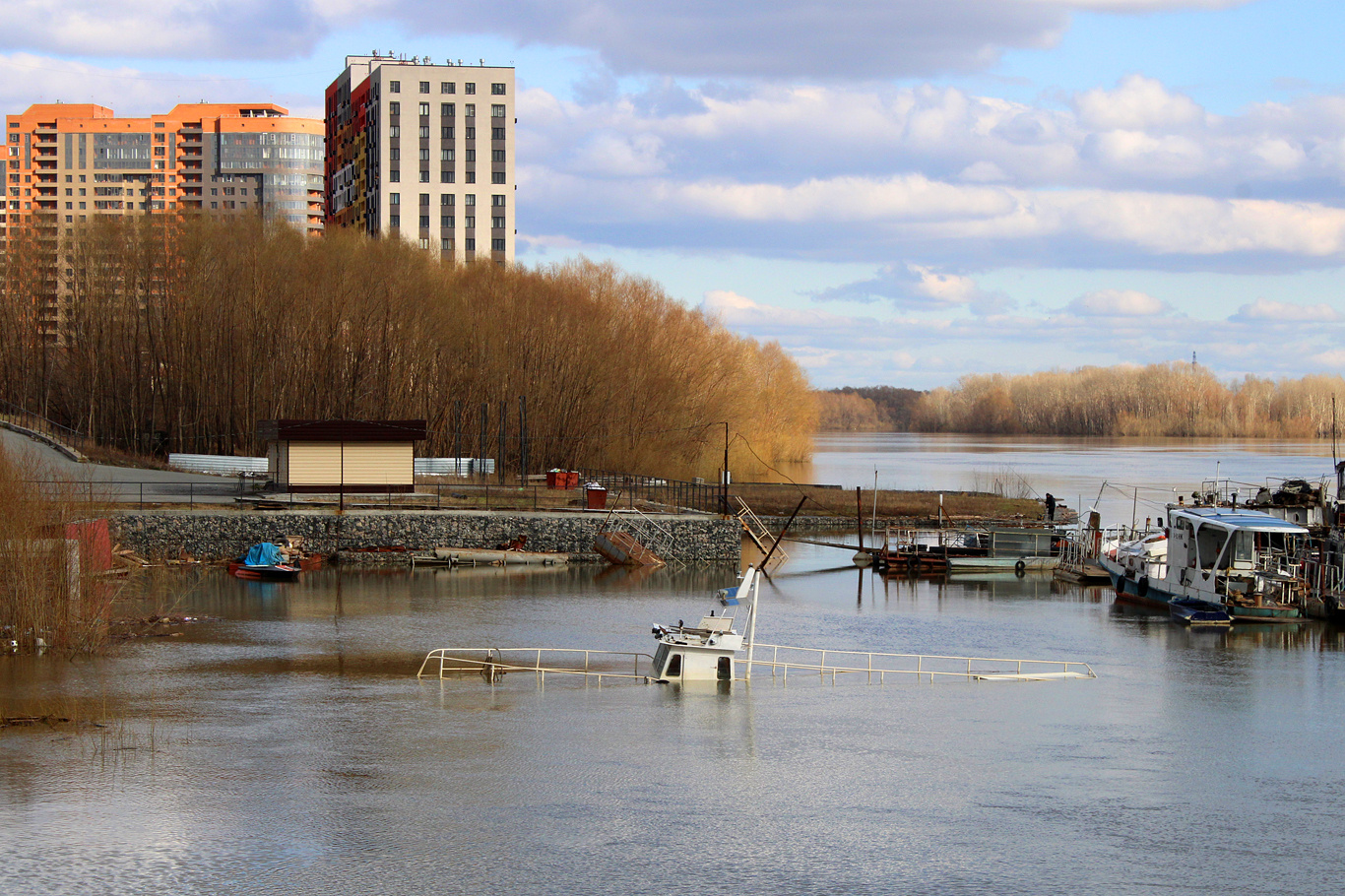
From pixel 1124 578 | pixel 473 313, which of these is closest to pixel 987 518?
pixel 1124 578

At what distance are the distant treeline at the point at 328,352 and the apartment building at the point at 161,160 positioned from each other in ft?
359

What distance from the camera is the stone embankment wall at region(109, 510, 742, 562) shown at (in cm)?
4641

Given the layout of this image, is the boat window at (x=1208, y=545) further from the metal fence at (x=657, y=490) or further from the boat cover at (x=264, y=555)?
the boat cover at (x=264, y=555)

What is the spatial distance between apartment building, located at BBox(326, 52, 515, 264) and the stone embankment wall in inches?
2402

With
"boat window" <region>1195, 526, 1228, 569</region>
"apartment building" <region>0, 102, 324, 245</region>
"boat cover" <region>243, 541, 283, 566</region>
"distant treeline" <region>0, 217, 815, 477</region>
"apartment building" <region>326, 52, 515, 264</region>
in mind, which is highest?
"apartment building" <region>0, 102, 324, 245</region>

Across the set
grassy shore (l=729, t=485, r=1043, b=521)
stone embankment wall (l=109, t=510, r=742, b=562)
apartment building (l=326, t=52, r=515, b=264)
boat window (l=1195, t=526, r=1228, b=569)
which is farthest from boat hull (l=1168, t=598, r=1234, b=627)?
apartment building (l=326, t=52, r=515, b=264)

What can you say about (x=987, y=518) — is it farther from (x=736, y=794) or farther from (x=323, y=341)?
(x=736, y=794)

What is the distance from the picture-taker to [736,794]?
1953 centimetres

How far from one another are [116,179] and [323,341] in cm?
13714

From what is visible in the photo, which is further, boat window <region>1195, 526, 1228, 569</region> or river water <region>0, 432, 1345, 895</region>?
boat window <region>1195, 526, 1228, 569</region>

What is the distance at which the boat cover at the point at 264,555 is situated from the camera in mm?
44250

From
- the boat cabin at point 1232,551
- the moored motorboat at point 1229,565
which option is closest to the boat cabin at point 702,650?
the moored motorboat at point 1229,565

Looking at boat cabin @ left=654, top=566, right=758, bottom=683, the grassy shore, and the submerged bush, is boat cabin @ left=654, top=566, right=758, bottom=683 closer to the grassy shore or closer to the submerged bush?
the submerged bush

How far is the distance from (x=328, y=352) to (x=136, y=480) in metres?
15.9
